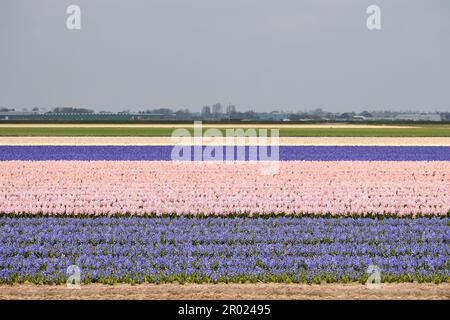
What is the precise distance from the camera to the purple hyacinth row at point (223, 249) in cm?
1106

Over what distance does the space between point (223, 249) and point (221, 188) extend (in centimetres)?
875

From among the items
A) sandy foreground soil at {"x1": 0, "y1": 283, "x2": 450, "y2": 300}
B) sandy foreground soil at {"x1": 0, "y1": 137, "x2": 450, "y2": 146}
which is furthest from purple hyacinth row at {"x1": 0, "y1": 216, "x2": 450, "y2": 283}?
sandy foreground soil at {"x1": 0, "y1": 137, "x2": 450, "y2": 146}

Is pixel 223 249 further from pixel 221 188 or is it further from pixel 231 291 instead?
pixel 221 188

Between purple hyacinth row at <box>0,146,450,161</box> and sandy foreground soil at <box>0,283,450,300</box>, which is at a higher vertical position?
purple hyacinth row at <box>0,146,450,161</box>

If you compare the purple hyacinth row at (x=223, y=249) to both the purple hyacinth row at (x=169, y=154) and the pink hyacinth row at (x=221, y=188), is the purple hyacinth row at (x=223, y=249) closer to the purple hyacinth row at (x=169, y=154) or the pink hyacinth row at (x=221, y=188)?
the pink hyacinth row at (x=221, y=188)

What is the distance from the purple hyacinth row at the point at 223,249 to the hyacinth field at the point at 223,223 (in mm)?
30

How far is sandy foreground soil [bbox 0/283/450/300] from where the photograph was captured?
9.92 metres

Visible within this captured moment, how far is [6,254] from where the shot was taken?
12500mm

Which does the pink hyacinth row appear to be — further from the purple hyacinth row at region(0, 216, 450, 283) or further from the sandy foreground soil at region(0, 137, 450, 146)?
the sandy foreground soil at region(0, 137, 450, 146)

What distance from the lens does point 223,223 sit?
51.6 feet

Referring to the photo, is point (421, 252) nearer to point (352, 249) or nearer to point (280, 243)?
point (352, 249)

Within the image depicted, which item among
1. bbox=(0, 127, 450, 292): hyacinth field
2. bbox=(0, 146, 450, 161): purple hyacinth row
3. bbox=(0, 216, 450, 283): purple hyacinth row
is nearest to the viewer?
bbox=(0, 216, 450, 283): purple hyacinth row

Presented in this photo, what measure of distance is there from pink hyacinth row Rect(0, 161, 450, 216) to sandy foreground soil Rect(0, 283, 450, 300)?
21.2ft

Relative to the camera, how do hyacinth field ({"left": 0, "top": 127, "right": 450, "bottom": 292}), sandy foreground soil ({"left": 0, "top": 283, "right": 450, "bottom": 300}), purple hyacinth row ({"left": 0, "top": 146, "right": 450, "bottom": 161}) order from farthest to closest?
purple hyacinth row ({"left": 0, "top": 146, "right": 450, "bottom": 161}) < hyacinth field ({"left": 0, "top": 127, "right": 450, "bottom": 292}) < sandy foreground soil ({"left": 0, "top": 283, "right": 450, "bottom": 300})
